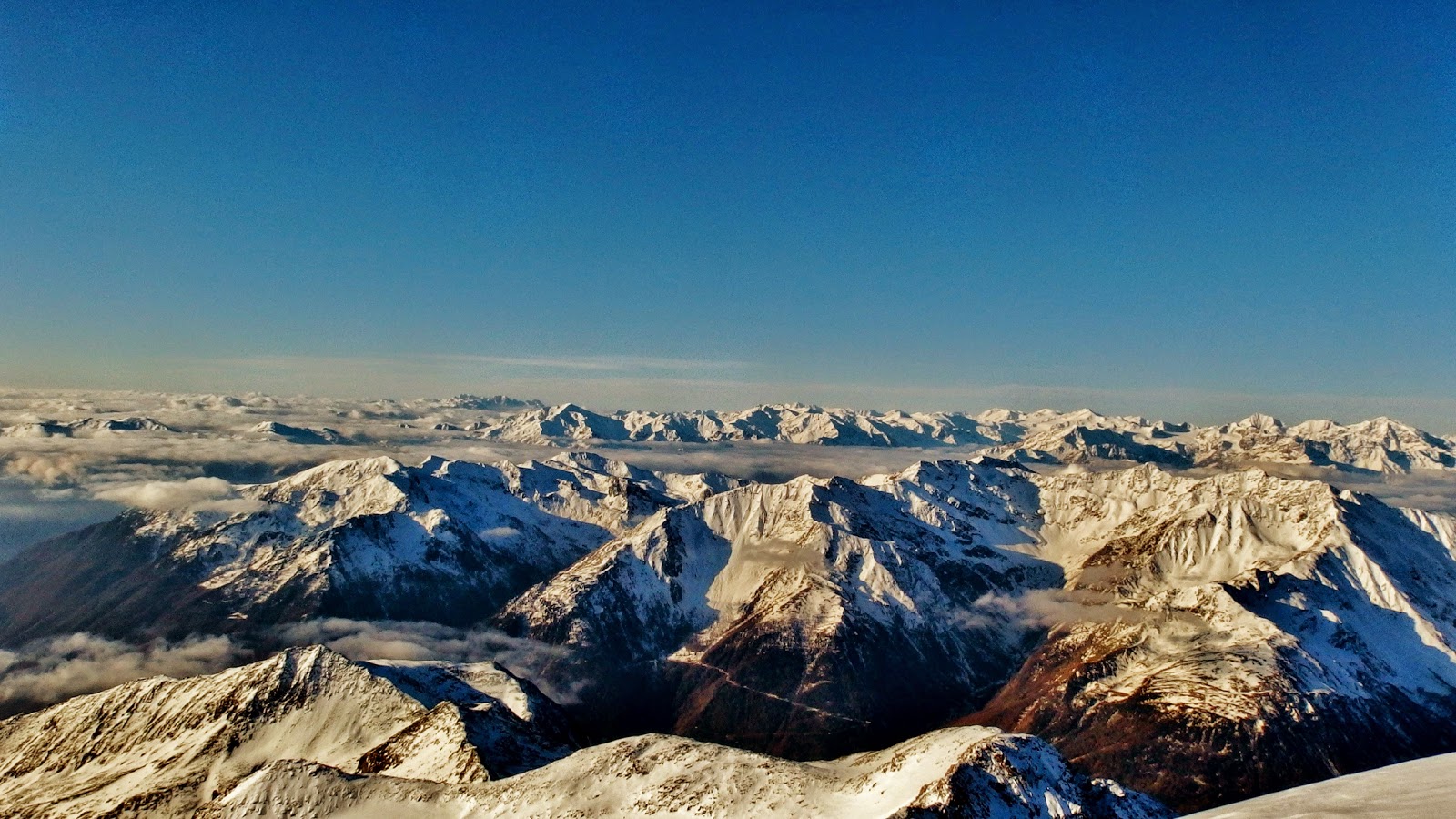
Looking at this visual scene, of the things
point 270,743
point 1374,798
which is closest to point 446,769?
point 270,743

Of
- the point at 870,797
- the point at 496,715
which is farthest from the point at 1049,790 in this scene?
the point at 496,715

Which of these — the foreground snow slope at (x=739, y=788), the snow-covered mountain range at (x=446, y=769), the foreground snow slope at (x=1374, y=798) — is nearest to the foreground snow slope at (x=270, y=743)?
the snow-covered mountain range at (x=446, y=769)

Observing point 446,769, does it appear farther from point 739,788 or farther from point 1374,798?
point 1374,798

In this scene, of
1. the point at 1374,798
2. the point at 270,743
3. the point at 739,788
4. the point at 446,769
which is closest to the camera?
the point at 1374,798

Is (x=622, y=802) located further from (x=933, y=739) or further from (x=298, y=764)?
(x=298, y=764)

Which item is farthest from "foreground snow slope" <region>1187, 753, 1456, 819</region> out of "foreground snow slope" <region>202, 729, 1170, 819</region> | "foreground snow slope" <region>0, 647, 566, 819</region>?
"foreground snow slope" <region>0, 647, 566, 819</region>

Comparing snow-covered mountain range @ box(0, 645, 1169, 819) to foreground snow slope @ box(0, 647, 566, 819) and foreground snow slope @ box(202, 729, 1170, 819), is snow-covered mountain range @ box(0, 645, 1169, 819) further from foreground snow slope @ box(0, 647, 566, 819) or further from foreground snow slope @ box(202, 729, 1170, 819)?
foreground snow slope @ box(0, 647, 566, 819)

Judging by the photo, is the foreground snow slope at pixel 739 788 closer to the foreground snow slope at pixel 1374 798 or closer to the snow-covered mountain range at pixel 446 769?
the snow-covered mountain range at pixel 446 769
